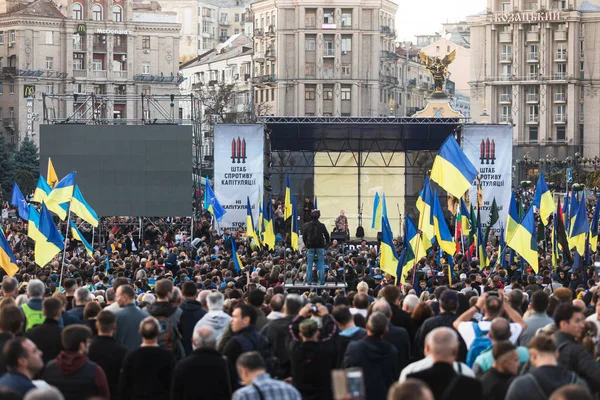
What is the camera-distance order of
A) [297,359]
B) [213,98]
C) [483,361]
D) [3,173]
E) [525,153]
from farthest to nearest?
[525,153], [213,98], [3,173], [297,359], [483,361]

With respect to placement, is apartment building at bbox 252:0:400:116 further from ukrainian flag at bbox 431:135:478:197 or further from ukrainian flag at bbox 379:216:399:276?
ukrainian flag at bbox 431:135:478:197

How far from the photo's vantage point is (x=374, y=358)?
34.2 ft

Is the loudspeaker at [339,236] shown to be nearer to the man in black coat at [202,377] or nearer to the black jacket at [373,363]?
the black jacket at [373,363]

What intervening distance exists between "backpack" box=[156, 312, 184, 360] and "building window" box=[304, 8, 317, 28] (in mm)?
95483

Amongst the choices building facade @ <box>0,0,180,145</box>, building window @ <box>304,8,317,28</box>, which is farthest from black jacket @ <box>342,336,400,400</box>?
building window @ <box>304,8,317,28</box>

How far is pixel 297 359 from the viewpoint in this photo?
10734mm

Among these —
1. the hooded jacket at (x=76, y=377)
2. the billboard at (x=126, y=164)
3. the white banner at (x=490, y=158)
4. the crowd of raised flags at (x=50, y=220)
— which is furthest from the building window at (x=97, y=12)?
the hooded jacket at (x=76, y=377)

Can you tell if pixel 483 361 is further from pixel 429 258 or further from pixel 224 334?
pixel 429 258

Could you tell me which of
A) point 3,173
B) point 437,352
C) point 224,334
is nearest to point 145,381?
point 224,334

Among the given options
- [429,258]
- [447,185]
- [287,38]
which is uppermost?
[287,38]

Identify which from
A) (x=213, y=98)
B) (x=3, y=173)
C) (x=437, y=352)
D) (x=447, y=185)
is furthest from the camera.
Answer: (x=213, y=98)

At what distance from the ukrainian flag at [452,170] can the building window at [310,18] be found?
84596 millimetres

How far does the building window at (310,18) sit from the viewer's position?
106375 millimetres

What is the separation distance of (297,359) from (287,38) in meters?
96.9
